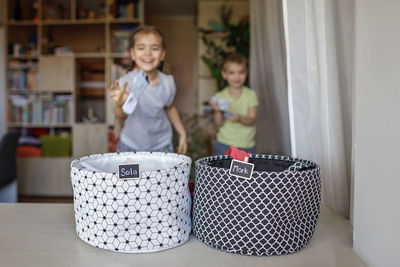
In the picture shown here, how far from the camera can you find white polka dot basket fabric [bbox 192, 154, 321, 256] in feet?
2.41

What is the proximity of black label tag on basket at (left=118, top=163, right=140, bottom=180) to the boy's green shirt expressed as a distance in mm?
1713

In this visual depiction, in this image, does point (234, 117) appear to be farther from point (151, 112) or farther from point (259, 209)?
point (259, 209)

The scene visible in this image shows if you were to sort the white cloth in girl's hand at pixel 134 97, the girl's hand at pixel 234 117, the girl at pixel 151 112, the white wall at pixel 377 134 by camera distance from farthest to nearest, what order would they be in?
the girl's hand at pixel 234 117
the girl at pixel 151 112
the white cloth in girl's hand at pixel 134 97
the white wall at pixel 377 134

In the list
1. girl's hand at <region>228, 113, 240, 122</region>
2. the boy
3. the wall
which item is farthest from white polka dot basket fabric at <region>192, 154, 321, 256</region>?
the wall

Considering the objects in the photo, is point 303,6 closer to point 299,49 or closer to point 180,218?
point 299,49

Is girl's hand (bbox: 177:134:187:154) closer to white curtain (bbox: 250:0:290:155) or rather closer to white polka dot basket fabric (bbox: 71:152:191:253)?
white curtain (bbox: 250:0:290:155)

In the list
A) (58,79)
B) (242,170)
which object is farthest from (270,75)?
(58,79)

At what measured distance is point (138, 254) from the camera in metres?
0.77

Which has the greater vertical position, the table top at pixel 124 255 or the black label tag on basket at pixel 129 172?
the black label tag on basket at pixel 129 172

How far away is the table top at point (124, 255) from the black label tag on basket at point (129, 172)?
0.53 feet

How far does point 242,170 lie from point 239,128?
172 cm

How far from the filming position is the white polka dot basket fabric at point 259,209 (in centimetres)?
73

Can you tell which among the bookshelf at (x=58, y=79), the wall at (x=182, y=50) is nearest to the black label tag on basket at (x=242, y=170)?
the bookshelf at (x=58, y=79)

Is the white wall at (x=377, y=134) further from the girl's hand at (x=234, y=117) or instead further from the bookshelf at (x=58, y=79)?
the bookshelf at (x=58, y=79)
